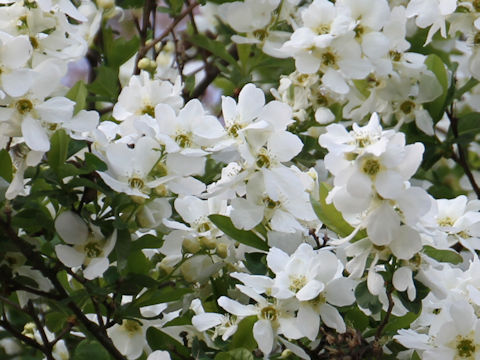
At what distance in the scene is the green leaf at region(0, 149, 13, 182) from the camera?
4.18 feet

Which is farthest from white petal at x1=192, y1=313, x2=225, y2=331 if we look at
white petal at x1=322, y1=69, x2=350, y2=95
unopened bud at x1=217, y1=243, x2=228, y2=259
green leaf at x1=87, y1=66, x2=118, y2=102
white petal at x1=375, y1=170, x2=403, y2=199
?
green leaf at x1=87, y1=66, x2=118, y2=102

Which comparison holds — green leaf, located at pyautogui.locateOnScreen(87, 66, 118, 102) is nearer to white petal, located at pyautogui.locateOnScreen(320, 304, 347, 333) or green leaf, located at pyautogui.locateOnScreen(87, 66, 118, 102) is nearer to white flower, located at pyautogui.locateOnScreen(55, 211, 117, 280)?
white flower, located at pyautogui.locateOnScreen(55, 211, 117, 280)

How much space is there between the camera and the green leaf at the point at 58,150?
125cm

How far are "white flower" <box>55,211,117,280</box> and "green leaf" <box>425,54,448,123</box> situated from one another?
0.77m

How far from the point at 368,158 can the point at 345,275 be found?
0.31 m

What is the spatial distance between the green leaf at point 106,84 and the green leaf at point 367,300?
2.45 ft

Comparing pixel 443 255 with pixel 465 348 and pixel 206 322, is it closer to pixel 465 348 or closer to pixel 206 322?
pixel 465 348

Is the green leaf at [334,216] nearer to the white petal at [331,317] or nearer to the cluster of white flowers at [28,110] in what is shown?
the white petal at [331,317]

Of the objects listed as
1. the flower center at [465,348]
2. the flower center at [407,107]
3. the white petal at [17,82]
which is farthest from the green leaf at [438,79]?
the white petal at [17,82]

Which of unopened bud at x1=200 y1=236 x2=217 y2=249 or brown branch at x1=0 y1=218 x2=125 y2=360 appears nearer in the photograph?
brown branch at x1=0 y1=218 x2=125 y2=360

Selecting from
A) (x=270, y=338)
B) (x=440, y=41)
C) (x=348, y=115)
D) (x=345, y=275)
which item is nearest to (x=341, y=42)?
(x=348, y=115)

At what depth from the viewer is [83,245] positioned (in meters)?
1.28

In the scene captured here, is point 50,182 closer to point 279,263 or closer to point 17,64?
point 17,64

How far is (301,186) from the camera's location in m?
1.32
